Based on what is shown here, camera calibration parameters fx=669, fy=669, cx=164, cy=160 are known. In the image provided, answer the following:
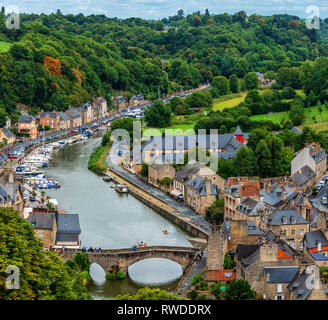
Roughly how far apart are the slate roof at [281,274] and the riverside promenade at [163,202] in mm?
9965

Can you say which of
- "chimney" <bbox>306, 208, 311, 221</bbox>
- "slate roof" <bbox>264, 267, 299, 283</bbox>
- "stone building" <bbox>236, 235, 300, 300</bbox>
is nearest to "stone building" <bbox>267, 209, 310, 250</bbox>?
"chimney" <bbox>306, 208, 311, 221</bbox>

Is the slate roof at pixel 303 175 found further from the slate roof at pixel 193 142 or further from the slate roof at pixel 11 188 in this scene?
the slate roof at pixel 11 188

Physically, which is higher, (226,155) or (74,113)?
(74,113)

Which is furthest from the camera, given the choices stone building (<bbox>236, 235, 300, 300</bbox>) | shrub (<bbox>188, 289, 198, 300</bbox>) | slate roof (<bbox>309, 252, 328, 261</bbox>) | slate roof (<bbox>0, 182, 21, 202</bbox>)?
slate roof (<bbox>0, 182, 21, 202</bbox>)

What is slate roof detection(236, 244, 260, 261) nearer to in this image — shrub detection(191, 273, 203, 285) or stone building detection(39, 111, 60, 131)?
shrub detection(191, 273, 203, 285)

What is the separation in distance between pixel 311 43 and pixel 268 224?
409 feet

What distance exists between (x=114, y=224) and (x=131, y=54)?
8133 cm

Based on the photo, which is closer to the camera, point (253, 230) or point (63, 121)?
point (253, 230)

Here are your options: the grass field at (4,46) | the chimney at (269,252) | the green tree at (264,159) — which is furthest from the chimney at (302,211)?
the grass field at (4,46)

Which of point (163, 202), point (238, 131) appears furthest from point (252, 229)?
point (238, 131)

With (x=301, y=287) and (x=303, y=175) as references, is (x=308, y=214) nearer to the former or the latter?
(x=301, y=287)

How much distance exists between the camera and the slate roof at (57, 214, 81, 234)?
3234 cm

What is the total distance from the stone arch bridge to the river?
0.55 meters

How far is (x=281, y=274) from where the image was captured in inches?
1008
